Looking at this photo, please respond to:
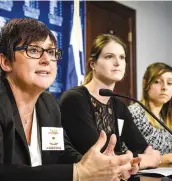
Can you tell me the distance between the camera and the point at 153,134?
2.38 meters

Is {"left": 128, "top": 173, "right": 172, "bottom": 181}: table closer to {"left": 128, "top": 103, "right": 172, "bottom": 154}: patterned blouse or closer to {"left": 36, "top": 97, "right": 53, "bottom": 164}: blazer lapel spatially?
{"left": 36, "top": 97, "right": 53, "bottom": 164}: blazer lapel

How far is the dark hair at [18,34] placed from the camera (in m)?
1.31

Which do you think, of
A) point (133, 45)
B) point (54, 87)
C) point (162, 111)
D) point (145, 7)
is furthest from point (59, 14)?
point (145, 7)

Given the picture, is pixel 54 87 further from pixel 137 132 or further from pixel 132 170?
pixel 132 170

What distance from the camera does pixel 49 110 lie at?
1509mm

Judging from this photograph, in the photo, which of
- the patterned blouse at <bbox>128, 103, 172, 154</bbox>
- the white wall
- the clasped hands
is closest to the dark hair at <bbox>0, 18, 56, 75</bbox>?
the clasped hands

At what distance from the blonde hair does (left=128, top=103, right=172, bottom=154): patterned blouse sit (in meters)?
0.05

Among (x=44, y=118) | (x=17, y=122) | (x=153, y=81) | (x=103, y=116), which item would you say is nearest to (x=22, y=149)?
(x=17, y=122)

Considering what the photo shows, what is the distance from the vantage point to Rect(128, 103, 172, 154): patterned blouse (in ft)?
7.79

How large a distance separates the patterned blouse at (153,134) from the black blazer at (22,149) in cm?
91

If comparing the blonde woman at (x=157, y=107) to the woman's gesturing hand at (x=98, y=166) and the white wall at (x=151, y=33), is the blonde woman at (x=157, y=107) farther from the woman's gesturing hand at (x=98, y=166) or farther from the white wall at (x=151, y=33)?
the white wall at (x=151, y=33)

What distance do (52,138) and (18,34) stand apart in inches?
17.9

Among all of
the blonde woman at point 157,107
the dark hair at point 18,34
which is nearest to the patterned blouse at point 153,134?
the blonde woman at point 157,107

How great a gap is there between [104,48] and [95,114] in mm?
428
